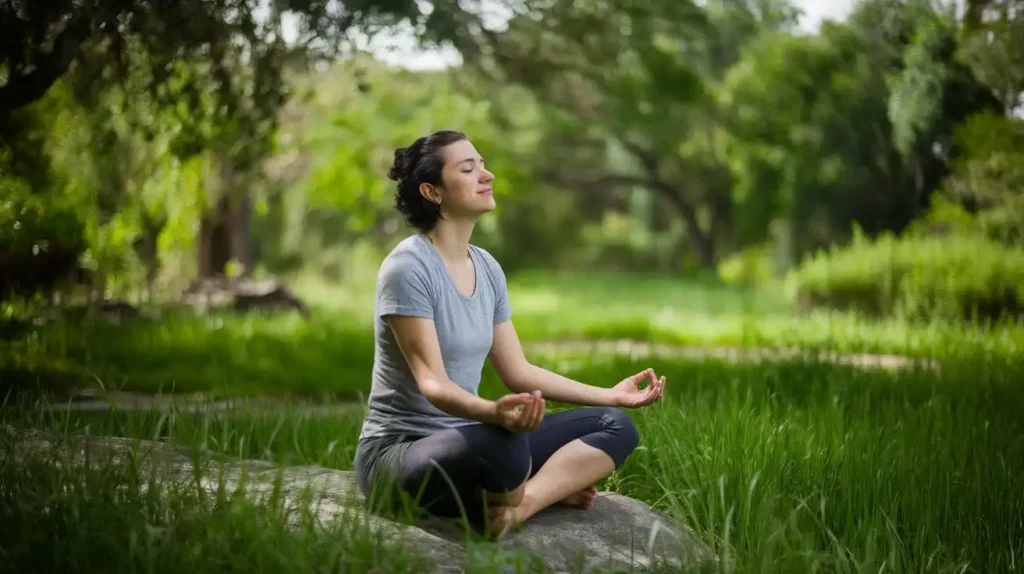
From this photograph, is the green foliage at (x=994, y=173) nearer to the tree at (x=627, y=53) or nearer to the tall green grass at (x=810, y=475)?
the tree at (x=627, y=53)

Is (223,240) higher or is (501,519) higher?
(223,240)

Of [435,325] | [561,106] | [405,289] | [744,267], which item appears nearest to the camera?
[405,289]

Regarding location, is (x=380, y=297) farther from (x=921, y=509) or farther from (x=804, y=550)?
(x=921, y=509)

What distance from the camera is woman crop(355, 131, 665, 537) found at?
297cm

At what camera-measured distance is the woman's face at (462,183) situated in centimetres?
317

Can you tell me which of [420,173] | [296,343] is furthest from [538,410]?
[296,343]

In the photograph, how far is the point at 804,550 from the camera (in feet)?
9.91

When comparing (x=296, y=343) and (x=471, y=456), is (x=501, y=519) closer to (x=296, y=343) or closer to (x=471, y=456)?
(x=471, y=456)

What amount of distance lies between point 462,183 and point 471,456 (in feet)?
2.68

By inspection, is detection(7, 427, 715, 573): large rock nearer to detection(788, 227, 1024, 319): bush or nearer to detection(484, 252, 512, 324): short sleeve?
detection(484, 252, 512, 324): short sleeve

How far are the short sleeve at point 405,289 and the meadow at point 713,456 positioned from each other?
64 cm

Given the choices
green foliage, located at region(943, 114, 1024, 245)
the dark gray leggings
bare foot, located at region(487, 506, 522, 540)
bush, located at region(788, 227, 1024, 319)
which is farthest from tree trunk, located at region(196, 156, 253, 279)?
bare foot, located at region(487, 506, 522, 540)

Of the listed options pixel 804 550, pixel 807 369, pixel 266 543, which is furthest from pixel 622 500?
pixel 807 369

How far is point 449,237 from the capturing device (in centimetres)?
323
